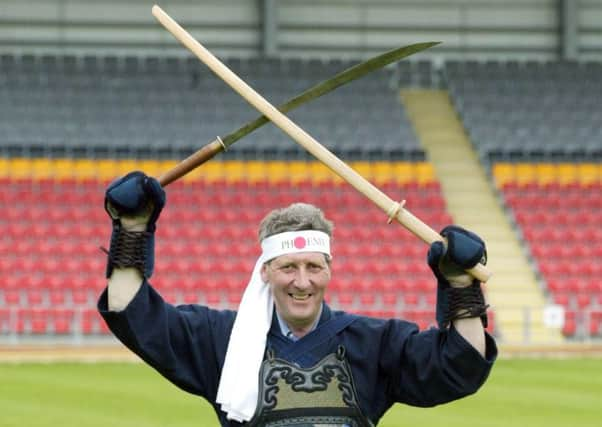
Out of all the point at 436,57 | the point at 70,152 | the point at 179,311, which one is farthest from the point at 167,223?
the point at 179,311

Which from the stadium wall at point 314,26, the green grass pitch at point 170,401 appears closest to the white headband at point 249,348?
the green grass pitch at point 170,401

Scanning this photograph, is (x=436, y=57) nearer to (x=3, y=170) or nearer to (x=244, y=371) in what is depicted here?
(x=3, y=170)

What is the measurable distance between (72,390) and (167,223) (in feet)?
34.7

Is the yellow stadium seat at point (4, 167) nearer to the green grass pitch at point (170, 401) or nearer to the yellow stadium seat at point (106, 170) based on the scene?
the yellow stadium seat at point (106, 170)

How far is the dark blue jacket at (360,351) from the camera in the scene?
4.97 metres

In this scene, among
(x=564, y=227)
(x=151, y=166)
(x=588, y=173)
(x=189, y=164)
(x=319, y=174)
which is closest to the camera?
(x=189, y=164)

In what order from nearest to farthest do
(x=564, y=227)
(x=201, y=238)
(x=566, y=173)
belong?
(x=201, y=238), (x=564, y=227), (x=566, y=173)

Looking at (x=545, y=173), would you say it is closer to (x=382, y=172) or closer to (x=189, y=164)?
(x=382, y=172)

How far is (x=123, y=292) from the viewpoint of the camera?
497 cm

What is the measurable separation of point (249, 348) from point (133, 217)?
622 millimetres

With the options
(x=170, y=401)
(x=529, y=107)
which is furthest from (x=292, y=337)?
(x=529, y=107)

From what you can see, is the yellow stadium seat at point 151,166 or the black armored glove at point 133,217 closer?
the black armored glove at point 133,217

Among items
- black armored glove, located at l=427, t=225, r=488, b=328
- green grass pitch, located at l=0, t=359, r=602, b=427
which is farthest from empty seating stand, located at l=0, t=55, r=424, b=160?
black armored glove, located at l=427, t=225, r=488, b=328

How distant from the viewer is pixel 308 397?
5.04 meters
